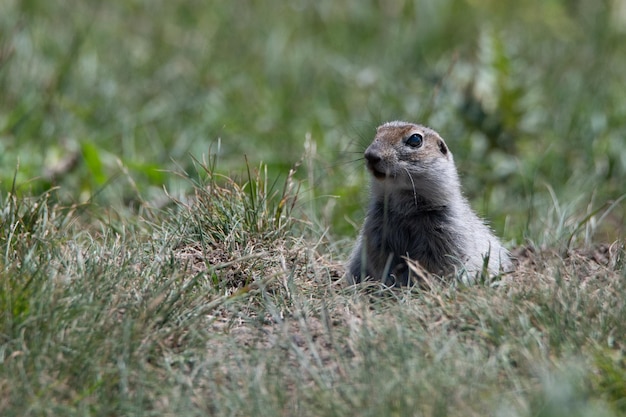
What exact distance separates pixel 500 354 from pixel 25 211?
2495mm

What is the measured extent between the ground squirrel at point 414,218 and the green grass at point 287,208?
0.84ft

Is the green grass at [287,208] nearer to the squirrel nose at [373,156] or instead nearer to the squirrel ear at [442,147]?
the squirrel nose at [373,156]

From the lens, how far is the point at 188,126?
26.5ft

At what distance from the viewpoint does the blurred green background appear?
6.78 m

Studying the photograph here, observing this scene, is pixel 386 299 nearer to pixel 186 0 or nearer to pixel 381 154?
pixel 381 154

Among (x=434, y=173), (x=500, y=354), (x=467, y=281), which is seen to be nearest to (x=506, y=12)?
(x=434, y=173)

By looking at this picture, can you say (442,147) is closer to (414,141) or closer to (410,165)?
(414,141)

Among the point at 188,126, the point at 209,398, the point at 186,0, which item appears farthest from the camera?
the point at 186,0

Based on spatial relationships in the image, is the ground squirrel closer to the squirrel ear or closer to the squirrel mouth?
the squirrel mouth

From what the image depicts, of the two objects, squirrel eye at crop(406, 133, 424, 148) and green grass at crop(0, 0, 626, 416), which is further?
squirrel eye at crop(406, 133, 424, 148)

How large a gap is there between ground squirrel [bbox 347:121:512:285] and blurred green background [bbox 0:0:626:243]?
762 mm

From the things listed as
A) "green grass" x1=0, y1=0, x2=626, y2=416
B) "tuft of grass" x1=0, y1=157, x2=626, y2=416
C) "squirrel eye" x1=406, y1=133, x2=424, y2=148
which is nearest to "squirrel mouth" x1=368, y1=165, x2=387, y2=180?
"squirrel eye" x1=406, y1=133, x2=424, y2=148

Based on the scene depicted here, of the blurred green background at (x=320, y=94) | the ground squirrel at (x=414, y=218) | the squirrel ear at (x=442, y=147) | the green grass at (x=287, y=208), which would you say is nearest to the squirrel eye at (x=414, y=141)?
the ground squirrel at (x=414, y=218)

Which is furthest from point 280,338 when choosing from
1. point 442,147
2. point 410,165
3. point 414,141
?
point 442,147
